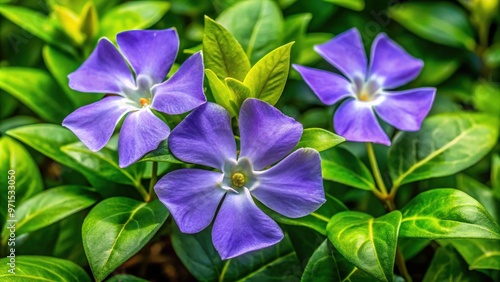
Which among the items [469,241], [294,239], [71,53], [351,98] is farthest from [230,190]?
[71,53]

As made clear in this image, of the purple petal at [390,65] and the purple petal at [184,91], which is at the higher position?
the purple petal at [184,91]

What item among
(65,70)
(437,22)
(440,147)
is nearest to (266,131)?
(440,147)

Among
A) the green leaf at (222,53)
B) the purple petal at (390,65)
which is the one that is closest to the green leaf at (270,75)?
the green leaf at (222,53)


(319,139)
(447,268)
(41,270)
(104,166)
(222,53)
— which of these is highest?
(222,53)

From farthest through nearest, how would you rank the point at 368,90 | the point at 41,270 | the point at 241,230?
the point at 368,90 → the point at 41,270 → the point at 241,230

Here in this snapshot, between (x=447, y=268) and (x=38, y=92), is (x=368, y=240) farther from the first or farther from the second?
(x=38, y=92)

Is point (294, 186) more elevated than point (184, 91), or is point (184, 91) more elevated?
point (184, 91)

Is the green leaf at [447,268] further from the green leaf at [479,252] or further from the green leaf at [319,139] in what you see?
the green leaf at [319,139]
